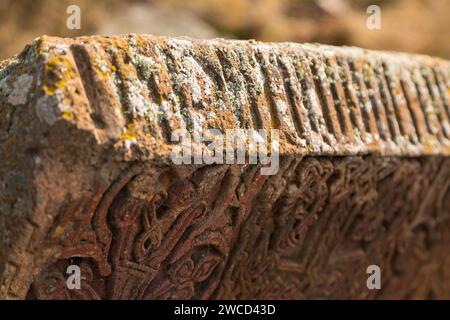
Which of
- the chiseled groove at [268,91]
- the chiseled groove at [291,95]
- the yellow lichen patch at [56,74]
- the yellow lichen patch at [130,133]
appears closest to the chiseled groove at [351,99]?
the chiseled groove at [291,95]

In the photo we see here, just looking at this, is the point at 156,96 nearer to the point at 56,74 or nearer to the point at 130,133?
the point at 130,133

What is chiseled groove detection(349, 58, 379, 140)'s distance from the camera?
295 centimetres

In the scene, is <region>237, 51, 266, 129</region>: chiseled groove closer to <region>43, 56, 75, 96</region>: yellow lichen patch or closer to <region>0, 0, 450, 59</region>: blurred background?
<region>43, 56, 75, 96</region>: yellow lichen patch

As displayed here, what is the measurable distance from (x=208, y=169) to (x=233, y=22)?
4.67 meters

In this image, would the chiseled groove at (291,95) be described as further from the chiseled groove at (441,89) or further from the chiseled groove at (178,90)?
the chiseled groove at (441,89)

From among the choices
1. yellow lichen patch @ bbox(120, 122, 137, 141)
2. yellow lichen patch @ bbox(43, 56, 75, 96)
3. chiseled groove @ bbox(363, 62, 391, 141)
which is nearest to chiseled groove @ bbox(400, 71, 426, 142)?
chiseled groove @ bbox(363, 62, 391, 141)

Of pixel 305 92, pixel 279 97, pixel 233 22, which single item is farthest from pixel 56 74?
pixel 233 22

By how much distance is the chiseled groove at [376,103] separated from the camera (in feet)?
9.91

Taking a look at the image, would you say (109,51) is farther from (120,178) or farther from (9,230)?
(9,230)

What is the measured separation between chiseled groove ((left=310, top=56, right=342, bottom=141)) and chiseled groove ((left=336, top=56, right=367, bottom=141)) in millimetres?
158

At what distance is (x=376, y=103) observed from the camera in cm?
304

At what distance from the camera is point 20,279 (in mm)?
2070

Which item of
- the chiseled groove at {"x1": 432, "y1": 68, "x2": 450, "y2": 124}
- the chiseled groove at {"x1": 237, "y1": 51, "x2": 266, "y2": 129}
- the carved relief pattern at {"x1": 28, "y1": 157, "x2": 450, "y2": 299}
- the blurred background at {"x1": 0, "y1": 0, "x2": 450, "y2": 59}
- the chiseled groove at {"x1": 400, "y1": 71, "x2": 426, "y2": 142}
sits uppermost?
the blurred background at {"x1": 0, "y1": 0, "x2": 450, "y2": 59}
